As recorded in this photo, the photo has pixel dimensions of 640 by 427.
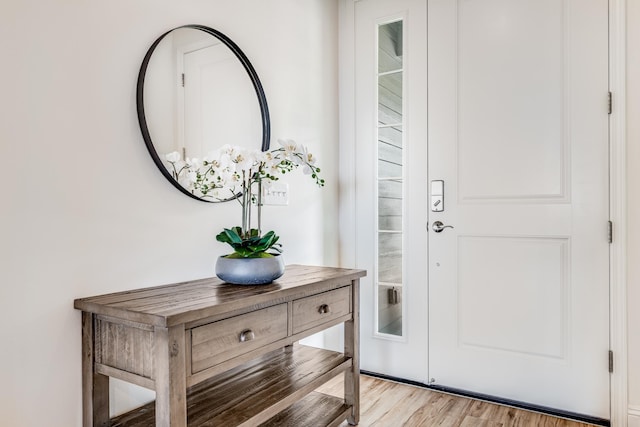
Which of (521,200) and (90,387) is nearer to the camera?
(90,387)

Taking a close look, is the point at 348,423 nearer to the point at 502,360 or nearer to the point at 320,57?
the point at 502,360

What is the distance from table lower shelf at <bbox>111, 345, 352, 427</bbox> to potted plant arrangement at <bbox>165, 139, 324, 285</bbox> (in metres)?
0.41

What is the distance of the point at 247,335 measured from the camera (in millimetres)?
1396

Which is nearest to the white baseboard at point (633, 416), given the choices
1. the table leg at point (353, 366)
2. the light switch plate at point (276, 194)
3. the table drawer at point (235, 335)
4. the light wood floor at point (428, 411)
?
the light wood floor at point (428, 411)

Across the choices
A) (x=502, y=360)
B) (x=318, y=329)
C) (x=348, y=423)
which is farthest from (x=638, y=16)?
(x=348, y=423)

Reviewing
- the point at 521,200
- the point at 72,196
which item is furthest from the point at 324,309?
the point at 521,200

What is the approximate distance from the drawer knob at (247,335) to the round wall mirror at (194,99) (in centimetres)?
61

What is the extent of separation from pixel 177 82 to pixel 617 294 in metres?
2.08

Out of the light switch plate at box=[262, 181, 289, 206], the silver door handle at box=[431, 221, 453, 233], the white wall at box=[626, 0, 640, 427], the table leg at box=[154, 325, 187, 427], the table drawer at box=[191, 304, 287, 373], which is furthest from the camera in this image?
the silver door handle at box=[431, 221, 453, 233]

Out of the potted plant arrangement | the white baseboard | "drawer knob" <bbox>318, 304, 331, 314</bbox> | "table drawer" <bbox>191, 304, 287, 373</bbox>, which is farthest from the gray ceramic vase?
the white baseboard

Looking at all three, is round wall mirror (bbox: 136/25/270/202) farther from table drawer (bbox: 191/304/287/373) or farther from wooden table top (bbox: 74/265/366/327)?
table drawer (bbox: 191/304/287/373)

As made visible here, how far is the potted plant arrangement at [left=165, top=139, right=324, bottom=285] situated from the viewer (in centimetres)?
158

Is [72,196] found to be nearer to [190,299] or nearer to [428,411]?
[190,299]

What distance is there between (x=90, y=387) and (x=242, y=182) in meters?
0.87
